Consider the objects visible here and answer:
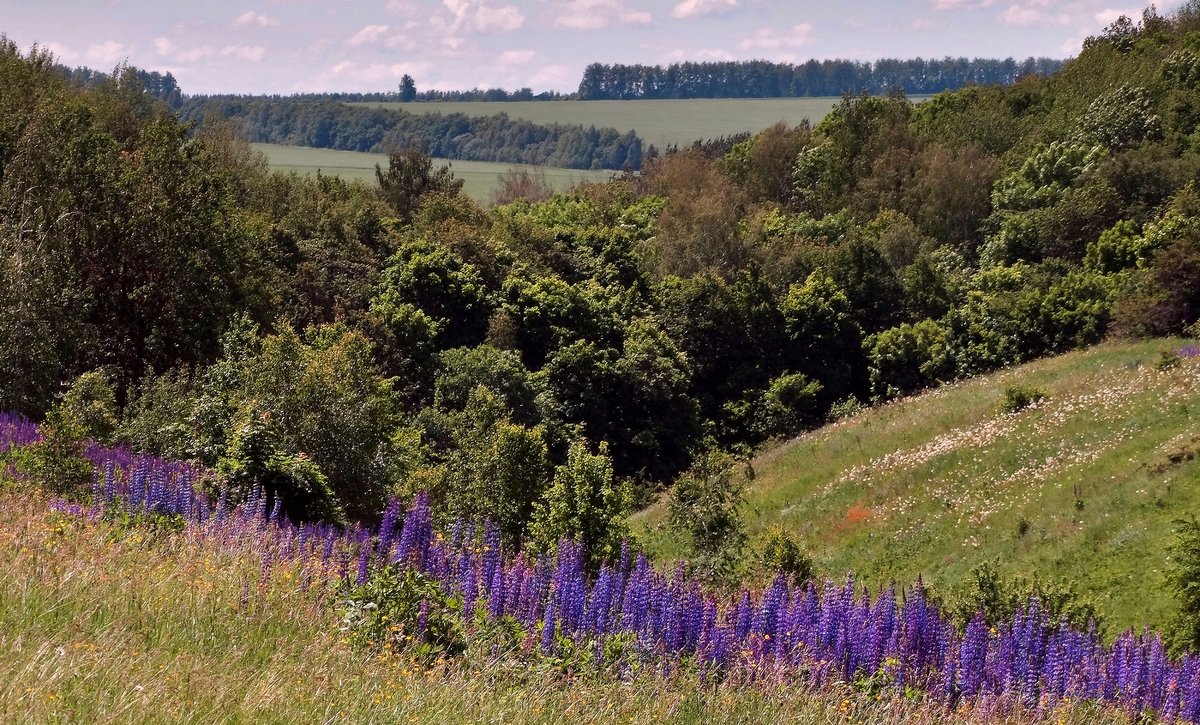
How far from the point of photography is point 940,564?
29.4m

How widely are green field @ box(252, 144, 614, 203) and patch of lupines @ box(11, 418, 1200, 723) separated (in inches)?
4865

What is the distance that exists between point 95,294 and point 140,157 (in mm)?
5454

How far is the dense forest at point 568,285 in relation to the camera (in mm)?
21312

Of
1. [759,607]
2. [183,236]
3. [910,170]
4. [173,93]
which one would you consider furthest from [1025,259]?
[173,93]

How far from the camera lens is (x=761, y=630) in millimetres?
11148

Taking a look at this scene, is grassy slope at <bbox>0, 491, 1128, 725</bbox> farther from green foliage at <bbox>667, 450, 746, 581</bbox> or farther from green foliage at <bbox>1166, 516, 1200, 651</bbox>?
green foliage at <bbox>667, 450, 746, 581</bbox>

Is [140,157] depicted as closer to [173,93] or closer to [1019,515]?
[1019,515]

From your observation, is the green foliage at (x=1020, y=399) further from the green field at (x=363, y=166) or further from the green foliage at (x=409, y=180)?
the green field at (x=363, y=166)

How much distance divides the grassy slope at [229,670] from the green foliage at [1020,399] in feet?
98.4

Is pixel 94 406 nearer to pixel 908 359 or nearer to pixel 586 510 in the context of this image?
pixel 586 510

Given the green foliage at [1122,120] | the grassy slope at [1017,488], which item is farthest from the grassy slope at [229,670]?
the green foliage at [1122,120]

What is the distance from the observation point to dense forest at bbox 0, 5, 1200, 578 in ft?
69.9

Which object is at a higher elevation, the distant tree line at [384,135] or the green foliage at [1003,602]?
the distant tree line at [384,135]

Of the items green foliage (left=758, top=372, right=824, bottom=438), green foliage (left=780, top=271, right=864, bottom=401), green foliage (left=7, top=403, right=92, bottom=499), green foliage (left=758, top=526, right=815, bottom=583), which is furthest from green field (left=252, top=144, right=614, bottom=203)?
green foliage (left=7, top=403, right=92, bottom=499)
